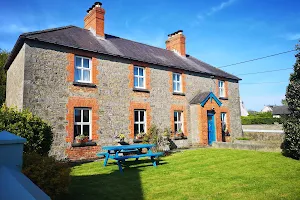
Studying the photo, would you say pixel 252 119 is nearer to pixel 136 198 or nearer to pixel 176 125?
pixel 176 125

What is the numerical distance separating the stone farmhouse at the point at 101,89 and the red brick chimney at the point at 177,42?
166cm

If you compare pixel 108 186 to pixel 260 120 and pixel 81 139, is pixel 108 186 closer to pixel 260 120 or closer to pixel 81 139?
pixel 81 139

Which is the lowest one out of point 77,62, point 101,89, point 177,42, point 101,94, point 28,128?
point 28,128

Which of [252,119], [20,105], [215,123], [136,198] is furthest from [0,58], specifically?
[252,119]

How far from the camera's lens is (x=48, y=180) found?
4715 mm

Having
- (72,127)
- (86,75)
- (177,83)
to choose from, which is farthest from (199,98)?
(72,127)

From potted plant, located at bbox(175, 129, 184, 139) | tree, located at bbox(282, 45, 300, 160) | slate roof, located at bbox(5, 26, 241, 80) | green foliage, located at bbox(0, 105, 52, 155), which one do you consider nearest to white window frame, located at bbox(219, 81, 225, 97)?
slate roof, located at bbox(5, 26, 241, 80)

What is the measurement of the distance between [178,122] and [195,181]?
414 inches

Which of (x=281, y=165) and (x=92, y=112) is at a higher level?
(x=92, y=112)

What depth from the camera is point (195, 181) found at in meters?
6.77

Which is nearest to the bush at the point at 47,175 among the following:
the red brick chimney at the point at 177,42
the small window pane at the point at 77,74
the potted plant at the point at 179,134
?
the small window pane at the point at 77,74

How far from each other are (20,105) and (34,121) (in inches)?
122

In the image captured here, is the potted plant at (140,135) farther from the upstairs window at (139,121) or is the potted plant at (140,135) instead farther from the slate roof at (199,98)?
the slate roof at (199,98)

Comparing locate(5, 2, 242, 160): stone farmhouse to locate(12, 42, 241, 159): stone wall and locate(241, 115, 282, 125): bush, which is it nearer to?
locate(12, 42, 241, 159): stone wall
